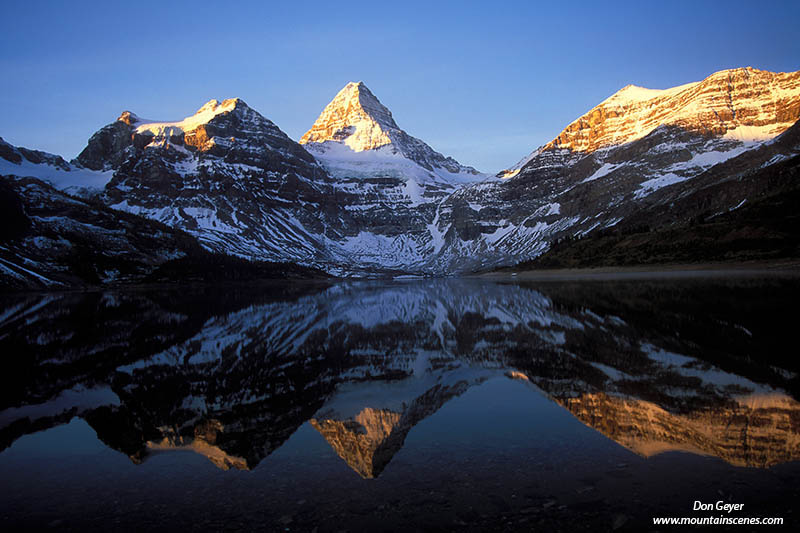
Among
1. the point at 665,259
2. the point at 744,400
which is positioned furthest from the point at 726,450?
the point at 665,259

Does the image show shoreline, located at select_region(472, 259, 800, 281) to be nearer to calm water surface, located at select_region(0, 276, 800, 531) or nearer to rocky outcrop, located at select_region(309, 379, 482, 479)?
calm water surface, located at select_region(0, 276, 800, 531)

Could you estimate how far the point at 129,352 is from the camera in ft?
100

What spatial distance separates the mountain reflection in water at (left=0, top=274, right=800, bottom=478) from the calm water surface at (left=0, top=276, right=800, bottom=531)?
107 mm

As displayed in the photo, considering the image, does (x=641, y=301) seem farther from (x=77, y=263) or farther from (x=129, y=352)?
(x=77, y=263)

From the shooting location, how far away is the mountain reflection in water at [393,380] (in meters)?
13.4

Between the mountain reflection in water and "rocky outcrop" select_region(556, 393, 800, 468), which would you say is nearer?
"rocky outcrop" select_region(556, 393, 800, 468)

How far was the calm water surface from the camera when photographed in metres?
9.42

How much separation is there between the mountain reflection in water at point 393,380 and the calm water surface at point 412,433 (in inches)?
4.2

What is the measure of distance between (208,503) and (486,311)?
4196 cm

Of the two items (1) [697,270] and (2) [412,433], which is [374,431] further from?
(1) [697,270]

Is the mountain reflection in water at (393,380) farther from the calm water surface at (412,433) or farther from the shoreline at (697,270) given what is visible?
the shoreline at (697,270)

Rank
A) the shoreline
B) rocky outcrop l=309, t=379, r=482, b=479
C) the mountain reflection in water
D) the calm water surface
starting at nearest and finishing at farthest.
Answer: the calm water surface, rocky outcrop l=309, t=379, r=482, b=479, the mountain reflection in water, the shoreline

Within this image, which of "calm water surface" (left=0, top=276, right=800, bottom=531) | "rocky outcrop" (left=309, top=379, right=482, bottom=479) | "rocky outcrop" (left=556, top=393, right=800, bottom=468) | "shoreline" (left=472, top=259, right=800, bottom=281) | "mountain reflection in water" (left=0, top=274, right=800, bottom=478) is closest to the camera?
"calm water surface" (left=0, top=276, right=800, bottom=531)

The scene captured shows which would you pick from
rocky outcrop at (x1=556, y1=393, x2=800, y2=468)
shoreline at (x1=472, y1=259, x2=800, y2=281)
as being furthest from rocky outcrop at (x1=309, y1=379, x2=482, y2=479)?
shoreline at (x1=472, y1=259, x2=800, y2=281)
